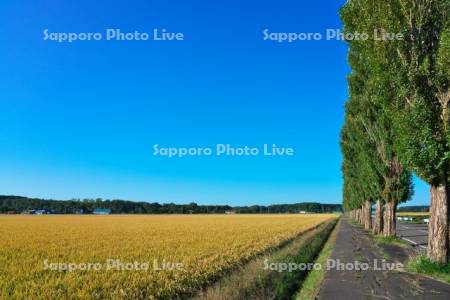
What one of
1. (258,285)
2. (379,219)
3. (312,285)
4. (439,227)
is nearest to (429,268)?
(439,227)

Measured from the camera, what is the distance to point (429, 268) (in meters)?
14.4

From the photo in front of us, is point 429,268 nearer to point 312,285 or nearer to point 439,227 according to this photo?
point 439,227

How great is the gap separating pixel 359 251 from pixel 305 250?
2.63 m

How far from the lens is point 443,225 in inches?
591

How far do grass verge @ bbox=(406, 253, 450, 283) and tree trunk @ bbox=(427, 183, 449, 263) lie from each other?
12.3 inches

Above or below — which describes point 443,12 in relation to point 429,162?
above

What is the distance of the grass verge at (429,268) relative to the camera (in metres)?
13.7

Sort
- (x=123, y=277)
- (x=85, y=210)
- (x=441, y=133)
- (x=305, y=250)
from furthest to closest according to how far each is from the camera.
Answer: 1. (x=85, y=210)
2. (x=305, y=250)
3. (x=441, y=133)
4. (x=123, y=277)

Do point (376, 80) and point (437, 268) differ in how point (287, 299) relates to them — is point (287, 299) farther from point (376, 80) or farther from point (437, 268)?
point (376, 80)

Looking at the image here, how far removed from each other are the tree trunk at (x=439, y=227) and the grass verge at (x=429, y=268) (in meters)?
0.31

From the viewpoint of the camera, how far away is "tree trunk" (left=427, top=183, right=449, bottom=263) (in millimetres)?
14828

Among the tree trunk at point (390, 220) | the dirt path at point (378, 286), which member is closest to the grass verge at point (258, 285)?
the dirt path at point (378, 286)

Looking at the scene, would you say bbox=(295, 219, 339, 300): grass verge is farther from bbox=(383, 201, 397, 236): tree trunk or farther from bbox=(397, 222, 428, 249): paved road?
bbox=(383, 201, 397, 236): tree trunk

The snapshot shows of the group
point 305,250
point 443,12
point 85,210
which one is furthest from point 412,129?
point 85,210
